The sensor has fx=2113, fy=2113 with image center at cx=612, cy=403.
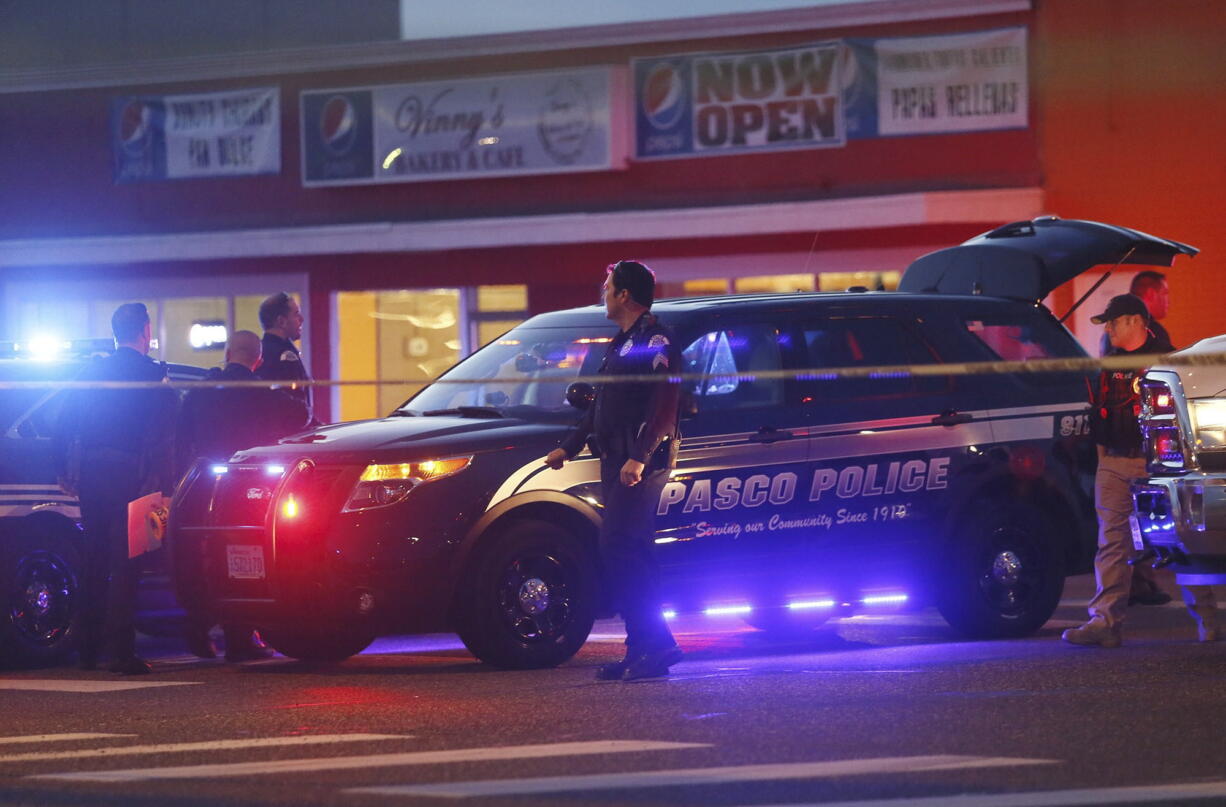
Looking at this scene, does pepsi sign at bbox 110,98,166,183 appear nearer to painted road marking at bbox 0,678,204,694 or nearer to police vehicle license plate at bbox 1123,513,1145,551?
painted road marking at bbox 0,678,204,694

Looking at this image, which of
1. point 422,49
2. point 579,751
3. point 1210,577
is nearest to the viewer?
point 579,751

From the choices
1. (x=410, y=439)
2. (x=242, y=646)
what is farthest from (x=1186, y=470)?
(x=242, y=646)

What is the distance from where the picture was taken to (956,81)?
76.1 feet

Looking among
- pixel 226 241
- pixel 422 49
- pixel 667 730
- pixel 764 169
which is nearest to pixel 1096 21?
pixel 764 169


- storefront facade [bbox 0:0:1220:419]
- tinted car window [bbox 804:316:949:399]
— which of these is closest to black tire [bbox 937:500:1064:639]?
tinted car window [bbox 804:316:949:399]

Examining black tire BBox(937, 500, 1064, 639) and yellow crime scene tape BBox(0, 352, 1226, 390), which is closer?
yellow crime scene tape BBox(0, 352, 1226, 390)

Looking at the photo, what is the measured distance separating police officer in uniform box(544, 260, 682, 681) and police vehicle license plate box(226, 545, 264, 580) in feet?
5.37

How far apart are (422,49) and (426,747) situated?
18.8 metres

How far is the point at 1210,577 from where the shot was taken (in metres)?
9.47

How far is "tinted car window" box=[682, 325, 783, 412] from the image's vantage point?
1031cm

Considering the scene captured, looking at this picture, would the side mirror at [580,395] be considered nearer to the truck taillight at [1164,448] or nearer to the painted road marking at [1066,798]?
the truck taillight at [1164,448]

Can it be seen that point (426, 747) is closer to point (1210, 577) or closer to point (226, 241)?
point (1210, 577)

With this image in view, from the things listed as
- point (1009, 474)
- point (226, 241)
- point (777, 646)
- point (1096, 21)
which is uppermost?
point (1096, 21)

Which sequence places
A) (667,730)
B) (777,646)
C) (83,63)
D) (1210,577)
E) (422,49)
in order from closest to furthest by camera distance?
(667,730) → (1210,577) → (777,646) → (422,49) → (83,63)
